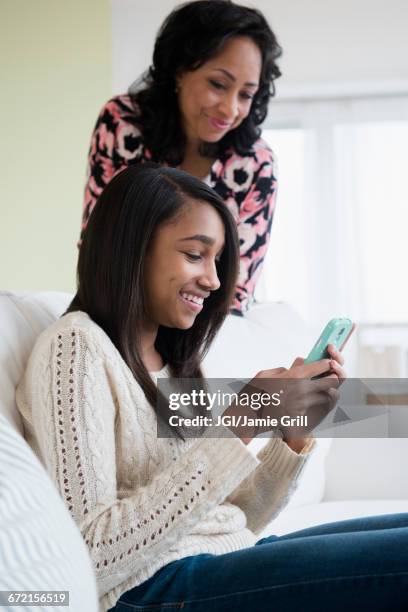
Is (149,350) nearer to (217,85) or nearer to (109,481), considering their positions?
(109,481)

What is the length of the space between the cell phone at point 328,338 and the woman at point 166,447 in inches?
0.8

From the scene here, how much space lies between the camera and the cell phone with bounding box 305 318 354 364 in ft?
3.99

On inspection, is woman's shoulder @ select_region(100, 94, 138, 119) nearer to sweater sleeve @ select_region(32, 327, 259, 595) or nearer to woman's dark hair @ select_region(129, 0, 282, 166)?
woman's dark hair @ select_region(129, 0, 282, 166)

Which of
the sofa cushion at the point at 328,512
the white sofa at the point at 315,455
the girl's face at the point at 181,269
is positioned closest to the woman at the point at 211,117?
the white sofa at the point at 315,455

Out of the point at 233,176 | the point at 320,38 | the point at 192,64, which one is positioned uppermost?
the point at 320,38

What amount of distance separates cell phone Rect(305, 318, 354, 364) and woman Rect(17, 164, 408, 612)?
0.06 ft

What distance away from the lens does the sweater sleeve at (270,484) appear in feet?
4.21

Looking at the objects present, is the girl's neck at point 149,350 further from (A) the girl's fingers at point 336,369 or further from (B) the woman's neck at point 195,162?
(B) the woman's neck at point 195,162

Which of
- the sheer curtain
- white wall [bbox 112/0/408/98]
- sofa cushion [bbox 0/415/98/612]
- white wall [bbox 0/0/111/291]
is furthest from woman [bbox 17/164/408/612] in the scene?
the sheer curtain

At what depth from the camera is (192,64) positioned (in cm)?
189

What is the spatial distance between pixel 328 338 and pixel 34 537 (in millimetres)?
722

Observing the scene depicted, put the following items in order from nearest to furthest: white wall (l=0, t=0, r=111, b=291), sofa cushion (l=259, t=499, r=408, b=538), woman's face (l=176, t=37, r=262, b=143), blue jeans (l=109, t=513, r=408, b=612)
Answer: blue jeans (l=109, t=513, r=408, b=612) < sofa cushion (l=259, t=499, r=408, b=538) < woman's face (l=176, t=37, r=262, b=143) < white wall (l=0, t=0, r=111, b=291)

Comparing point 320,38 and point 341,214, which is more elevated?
point 320,38

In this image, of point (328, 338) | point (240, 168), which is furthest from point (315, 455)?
point (328, 338)
